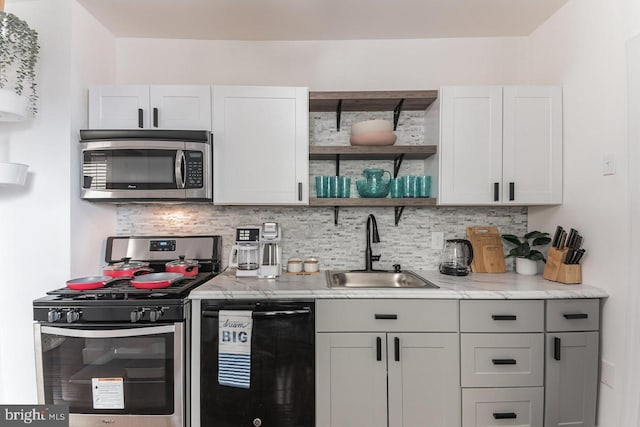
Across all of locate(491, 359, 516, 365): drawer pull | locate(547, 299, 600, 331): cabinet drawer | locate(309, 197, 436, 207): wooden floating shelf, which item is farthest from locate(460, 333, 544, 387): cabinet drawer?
locate(309, 197, 436, 207): wooden floating shelf

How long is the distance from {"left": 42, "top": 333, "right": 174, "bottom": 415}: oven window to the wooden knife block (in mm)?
2219

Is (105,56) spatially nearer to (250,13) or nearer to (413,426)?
(250,13)

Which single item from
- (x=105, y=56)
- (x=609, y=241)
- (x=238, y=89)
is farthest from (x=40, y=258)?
(x=609, y=241)

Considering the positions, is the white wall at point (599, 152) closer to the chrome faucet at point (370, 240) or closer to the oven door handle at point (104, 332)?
the chrome faucet at point (370, 240)

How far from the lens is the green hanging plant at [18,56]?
5.69 feet

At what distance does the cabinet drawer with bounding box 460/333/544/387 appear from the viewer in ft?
5.61

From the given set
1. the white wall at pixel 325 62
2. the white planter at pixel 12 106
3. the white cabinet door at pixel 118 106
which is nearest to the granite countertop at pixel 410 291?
the white cabinet door at pixel 118 106

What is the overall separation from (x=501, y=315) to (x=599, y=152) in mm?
1061

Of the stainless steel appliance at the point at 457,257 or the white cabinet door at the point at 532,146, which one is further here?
the stainless steel appliance at the point at 457,257

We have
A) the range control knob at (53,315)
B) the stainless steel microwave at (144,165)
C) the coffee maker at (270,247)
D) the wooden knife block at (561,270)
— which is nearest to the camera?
the range control knob at (53,315)

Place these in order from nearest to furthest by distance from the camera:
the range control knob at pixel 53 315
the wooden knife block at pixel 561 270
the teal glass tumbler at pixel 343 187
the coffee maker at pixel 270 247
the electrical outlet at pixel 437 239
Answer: the range control knob at pixel 53 315
the wooden knife block at pixel 561 270
the coffee maker at pixel 270 247
the teal glass tumbler at pixel 343 187
the electrical outlet at pixel 437 239

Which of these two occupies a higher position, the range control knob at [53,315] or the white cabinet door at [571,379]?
the range control knob at [53,315]

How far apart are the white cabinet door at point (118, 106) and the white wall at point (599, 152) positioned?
266 cm

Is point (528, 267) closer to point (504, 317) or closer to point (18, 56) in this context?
point (504, 317)
